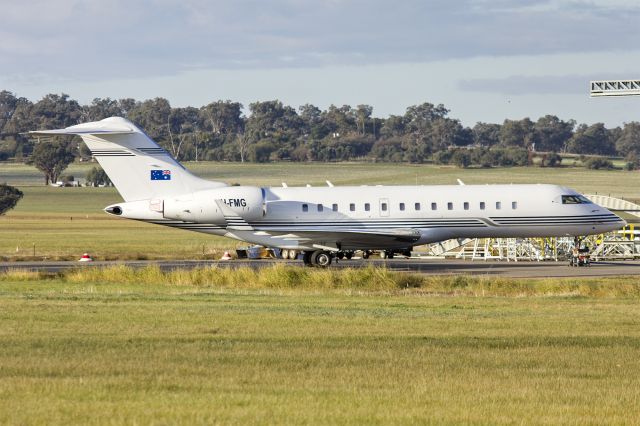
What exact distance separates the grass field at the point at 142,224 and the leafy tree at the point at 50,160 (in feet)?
9.65

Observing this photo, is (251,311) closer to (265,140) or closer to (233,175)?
(233,175)

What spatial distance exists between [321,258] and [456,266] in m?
5.15

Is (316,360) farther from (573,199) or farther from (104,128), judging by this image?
(573,199)

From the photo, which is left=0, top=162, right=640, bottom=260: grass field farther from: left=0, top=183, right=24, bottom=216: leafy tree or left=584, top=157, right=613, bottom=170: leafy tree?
left=584, top=157, right=613, bottom=170: leafy tree

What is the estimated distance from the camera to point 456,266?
42.2 metres

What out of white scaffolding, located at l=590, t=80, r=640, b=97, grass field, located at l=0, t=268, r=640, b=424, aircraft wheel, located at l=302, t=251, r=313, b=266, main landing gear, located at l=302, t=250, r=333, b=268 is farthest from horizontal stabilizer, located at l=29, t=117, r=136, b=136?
white scaffolding, located at l=590, t=80, r=640, b=97

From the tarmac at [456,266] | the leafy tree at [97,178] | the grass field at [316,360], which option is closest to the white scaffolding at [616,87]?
the tarmac at [456,266]

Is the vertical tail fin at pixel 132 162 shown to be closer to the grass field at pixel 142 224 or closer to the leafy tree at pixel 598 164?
the grass field at pixel 142 224

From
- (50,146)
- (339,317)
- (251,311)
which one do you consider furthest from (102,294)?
(50,146)

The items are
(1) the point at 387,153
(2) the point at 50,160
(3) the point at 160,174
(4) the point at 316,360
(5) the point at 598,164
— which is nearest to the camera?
(4) the point at 316,360

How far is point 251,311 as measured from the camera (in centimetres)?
2291

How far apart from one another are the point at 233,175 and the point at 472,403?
446ft

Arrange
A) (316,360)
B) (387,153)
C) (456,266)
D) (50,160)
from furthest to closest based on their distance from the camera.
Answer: (387,153)
(50,160)
(456,266)
(316,360)

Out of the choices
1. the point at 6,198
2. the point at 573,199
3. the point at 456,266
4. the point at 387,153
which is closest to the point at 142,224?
the point at 6,198
